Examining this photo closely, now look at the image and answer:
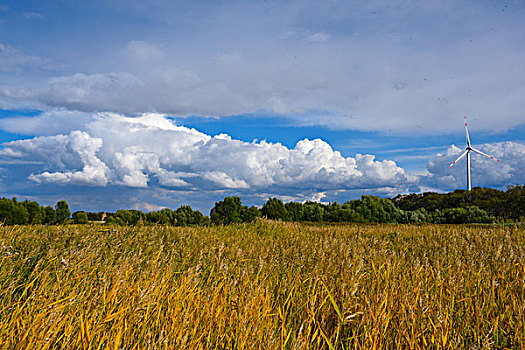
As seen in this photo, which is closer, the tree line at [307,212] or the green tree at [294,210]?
the tree line at [307,212]

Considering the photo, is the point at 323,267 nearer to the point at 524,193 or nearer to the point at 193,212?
the point at 193,212

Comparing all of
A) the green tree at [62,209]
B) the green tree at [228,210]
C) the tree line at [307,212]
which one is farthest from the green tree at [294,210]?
the green tree at [62,209]

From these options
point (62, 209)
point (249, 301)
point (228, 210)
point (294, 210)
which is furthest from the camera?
point (294, 210)

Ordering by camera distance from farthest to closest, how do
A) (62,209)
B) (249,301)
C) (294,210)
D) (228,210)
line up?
(294,210) → (62,209) → (228,210) → (249,301)

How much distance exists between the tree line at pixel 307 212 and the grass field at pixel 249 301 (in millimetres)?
13353

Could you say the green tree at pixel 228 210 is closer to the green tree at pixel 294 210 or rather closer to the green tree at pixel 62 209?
the green tree at pixel 294 210

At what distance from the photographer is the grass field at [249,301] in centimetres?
288

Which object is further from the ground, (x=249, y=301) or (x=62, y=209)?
(x=62, y=209)

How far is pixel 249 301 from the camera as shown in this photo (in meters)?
3.09

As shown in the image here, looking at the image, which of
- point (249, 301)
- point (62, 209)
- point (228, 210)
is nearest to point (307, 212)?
point (228, 210)

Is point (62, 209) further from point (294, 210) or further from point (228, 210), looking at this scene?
point (294, 210)

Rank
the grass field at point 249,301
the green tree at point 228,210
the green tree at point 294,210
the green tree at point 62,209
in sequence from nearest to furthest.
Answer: the grass field at point 249,301 < the green tree at point 228,210 < the green tree at point 62,209 < the green tree at point 294,210

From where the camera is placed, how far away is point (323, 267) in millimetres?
5195

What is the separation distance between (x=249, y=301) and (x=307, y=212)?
22.6 m
